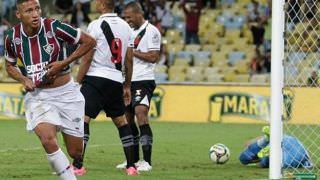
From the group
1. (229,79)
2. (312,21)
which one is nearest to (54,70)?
(312,21)

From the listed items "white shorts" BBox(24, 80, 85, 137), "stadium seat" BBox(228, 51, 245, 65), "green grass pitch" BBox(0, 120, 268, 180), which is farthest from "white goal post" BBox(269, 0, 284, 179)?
"stadium seat" BBox(228, 51, 245, 65)

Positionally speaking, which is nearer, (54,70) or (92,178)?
(54,70)

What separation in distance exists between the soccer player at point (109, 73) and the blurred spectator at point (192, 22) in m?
16.5

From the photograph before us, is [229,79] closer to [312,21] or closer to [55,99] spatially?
[312,21]

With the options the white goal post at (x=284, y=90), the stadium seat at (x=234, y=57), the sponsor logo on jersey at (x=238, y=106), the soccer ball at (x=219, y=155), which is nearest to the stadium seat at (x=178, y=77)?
the stadium seat at (x=234, y=57)

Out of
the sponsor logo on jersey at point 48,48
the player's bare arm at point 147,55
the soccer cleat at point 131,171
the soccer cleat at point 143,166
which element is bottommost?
the soccer cleat at point 143,166

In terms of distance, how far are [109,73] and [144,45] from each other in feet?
3.71

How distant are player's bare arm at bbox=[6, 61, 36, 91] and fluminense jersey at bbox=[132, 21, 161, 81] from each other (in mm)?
Result: 3051

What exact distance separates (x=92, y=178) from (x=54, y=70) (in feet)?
7.06

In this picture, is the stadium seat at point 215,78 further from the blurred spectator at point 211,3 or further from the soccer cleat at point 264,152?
the soccer cleat at point 264,152

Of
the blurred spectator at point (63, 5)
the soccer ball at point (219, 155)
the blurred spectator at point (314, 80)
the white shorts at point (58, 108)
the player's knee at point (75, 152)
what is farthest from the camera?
the blurred spectator at point (63, 5)

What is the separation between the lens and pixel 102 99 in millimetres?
10875

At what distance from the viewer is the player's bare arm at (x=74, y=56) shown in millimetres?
8641

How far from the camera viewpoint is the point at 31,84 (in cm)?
862
